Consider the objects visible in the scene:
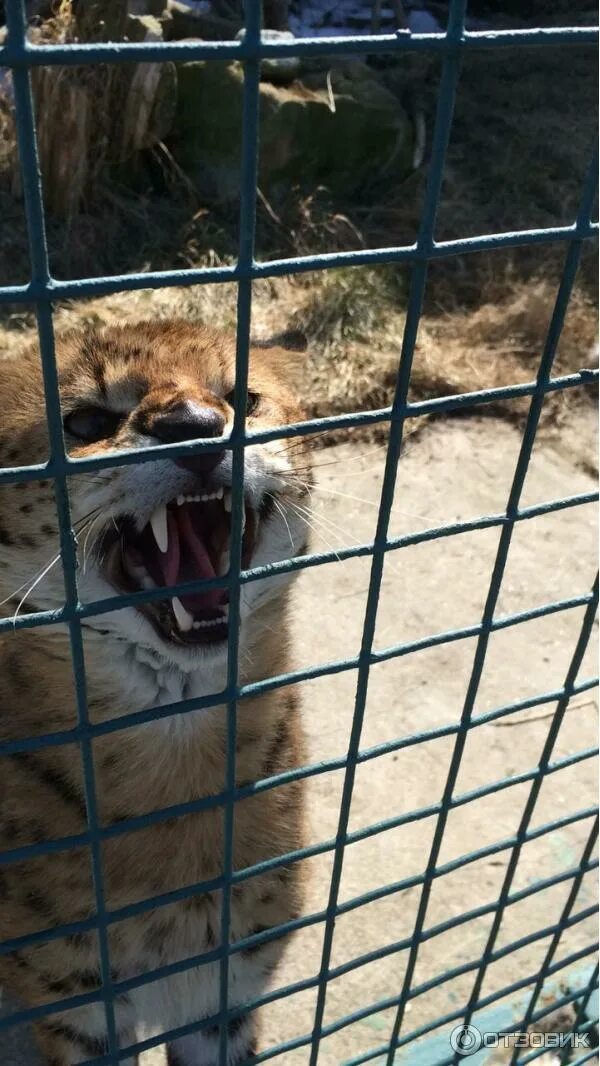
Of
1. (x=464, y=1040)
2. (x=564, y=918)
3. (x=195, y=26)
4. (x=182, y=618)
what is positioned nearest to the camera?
(x=182, y=618)

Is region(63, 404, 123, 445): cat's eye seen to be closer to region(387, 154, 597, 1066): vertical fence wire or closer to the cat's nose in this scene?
the cat's nose

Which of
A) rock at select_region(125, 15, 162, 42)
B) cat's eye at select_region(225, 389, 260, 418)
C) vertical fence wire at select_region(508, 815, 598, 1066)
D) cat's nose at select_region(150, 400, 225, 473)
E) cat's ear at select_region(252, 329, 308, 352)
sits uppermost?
rock at select_region(125, 15, 162, 42)

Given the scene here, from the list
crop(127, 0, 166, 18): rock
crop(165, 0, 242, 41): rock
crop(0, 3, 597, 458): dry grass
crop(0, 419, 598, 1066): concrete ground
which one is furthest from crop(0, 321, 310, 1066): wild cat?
crop(165, 0, 242, 41): rock

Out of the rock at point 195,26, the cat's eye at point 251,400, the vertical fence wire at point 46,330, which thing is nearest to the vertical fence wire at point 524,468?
the vertical fence wire at point 46,330

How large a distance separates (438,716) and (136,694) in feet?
5.22

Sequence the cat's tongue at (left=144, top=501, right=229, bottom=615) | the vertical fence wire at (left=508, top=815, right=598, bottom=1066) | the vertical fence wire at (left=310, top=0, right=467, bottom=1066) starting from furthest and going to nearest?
the vertical fence wire at (left=508, top=815, right=598, bottom=1066)
the cat's tongue at (left=144, top=501, right=229, bottom=615)
the vertical fence wire at (left=310, top=0, right=467, bottom=1066)

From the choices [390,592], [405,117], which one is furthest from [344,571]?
[405,117]

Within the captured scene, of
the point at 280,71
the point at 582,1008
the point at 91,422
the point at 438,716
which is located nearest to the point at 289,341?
the point at 91,422

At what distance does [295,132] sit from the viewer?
598 cm

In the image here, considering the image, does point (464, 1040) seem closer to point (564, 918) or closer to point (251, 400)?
point (564, 918)

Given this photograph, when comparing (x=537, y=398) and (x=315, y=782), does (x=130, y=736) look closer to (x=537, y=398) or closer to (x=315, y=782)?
(x=537, y=398)

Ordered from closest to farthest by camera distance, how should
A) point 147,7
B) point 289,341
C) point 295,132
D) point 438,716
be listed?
point 289,341
point 438,716
point 147,7
point 295,132

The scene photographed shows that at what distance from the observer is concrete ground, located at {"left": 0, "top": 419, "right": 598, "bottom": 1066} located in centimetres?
258

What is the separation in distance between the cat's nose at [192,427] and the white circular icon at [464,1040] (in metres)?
1.47
